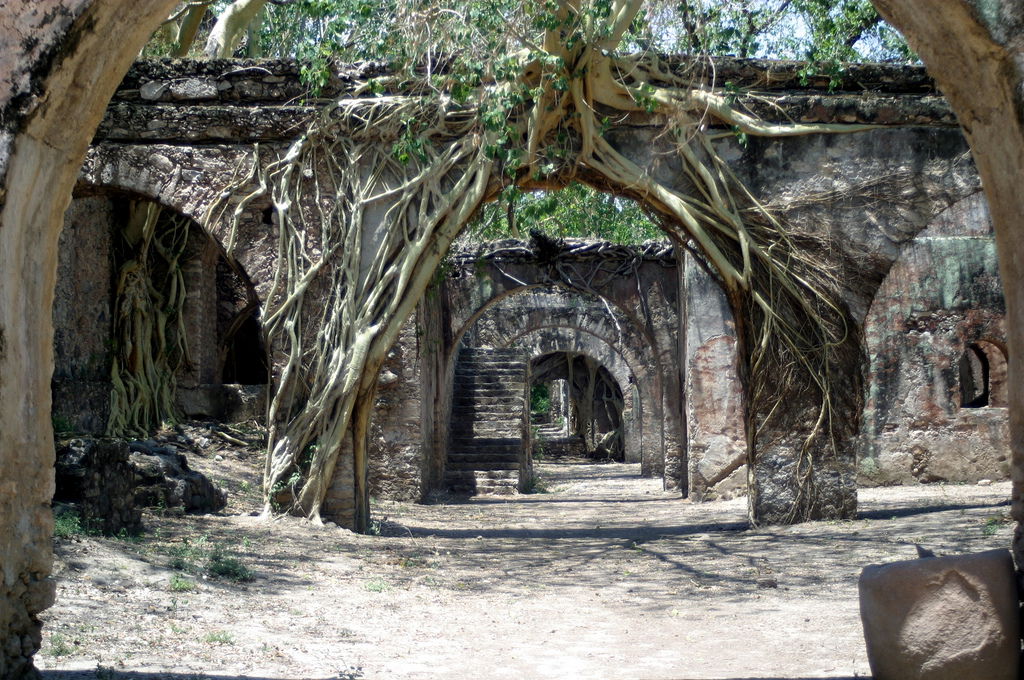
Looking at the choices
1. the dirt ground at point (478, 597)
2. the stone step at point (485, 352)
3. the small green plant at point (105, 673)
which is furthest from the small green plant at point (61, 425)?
the stone step at point (485, 352)

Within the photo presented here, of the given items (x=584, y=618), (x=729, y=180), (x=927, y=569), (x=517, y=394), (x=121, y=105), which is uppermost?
(x=121, y=105)

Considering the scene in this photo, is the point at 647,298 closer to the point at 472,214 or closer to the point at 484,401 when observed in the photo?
the point at 484,401

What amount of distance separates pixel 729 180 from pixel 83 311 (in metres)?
6.33

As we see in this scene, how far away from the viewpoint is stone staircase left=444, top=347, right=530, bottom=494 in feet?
42.3

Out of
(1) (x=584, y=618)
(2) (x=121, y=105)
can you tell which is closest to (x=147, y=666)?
(1) (x=584, y=618)

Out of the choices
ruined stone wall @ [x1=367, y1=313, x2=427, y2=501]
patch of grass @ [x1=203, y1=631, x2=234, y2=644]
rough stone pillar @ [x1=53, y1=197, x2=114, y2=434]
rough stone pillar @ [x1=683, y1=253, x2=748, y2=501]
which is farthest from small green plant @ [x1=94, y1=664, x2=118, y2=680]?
rough stone pillar @ [x1=683, y1=253, x2=748, y2=501]

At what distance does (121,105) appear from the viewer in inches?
279

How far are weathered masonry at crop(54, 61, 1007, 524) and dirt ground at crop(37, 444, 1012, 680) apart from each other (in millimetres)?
829

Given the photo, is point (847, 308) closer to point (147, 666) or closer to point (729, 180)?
point (729, 180)

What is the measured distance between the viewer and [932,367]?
10680 millimetres

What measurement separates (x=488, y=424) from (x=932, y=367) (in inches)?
238

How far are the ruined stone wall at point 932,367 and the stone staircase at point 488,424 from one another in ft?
14.9

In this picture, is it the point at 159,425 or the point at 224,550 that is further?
the point at 159,425

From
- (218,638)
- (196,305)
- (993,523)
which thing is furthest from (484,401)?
(218,638)
